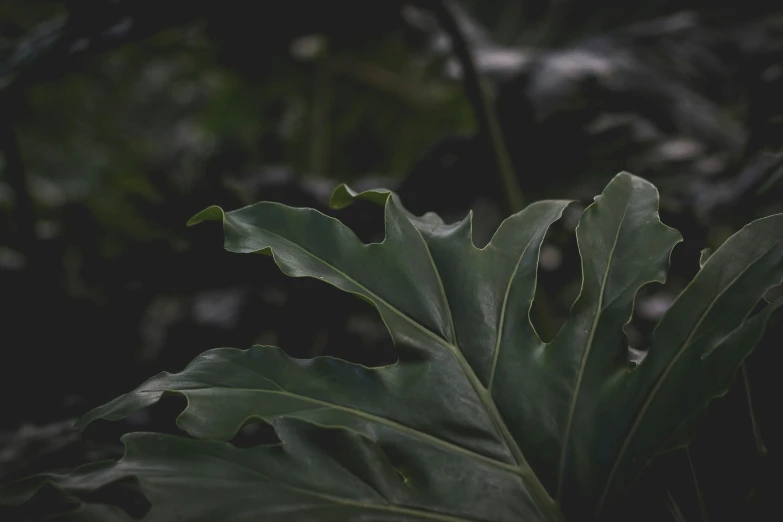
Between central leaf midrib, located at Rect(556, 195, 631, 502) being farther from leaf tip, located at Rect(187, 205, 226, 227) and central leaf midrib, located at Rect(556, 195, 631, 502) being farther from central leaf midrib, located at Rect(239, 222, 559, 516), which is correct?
leaf tip, located at Rect(187, 205, 226, 227)

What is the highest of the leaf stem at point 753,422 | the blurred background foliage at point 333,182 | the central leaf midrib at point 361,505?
the blurred background foliage at point 333,182

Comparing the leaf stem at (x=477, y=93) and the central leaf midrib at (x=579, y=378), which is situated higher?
the leaf stem at (x=477, y=93)

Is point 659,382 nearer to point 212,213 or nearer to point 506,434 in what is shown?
point 506,434

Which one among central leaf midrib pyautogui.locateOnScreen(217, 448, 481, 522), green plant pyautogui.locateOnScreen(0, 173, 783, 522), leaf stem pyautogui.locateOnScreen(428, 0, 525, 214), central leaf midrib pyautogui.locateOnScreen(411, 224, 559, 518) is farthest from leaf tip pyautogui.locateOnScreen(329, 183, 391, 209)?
leaf stem pyautogui.locateOnScreen(428, 0, 525, 214)

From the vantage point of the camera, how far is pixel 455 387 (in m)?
0.53

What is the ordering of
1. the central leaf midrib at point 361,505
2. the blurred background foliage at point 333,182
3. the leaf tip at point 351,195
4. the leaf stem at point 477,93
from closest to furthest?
the central leaf midrib at point 361,505, the leaf tip at point 351,195, the blurred background foliage at point 333,182, the leaf stem at point 477,93

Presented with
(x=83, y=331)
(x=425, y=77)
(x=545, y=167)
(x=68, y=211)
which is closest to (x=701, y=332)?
(x=545, y=167)

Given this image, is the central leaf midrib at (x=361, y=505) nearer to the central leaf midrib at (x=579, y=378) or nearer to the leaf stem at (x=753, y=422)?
the central leaf midrib at (x=579, y=378)

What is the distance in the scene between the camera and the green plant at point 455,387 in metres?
0.46

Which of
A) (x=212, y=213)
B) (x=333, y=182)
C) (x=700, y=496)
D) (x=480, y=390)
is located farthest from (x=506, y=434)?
(x=333, y=182)

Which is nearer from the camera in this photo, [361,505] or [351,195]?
[361,505]

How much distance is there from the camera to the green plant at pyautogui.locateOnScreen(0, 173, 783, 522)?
0.46 metres

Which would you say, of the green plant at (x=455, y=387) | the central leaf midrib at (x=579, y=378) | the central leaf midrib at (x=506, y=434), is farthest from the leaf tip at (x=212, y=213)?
the central leaf midrib at (x=579, y=378)

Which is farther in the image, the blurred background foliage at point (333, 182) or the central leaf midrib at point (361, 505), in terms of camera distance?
the blurred background foliage at point (333, 182)
